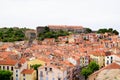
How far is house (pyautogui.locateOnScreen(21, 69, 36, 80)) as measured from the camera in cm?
3928

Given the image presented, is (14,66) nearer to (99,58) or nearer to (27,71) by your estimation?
(27,71)

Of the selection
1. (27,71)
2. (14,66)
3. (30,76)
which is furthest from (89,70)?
(14,66)

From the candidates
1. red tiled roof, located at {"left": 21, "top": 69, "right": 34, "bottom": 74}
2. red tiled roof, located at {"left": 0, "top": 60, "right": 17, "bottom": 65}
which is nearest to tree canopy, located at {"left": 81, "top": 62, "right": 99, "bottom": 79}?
red tiled roof, located at {"left": 21, "top": 69, "right": 34, "bottom": 74}

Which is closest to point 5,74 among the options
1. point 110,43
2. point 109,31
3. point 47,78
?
point 47,78

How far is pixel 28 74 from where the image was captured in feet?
129

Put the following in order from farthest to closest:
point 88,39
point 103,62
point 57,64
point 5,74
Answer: point 88,39, point 103,62, point 57,64, point 5,74

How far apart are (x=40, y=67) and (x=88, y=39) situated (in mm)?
48542

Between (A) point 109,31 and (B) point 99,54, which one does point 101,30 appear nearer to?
(A) point 109,31

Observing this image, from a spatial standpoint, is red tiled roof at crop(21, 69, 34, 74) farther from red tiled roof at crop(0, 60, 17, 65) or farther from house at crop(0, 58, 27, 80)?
red tiled roof at crop(0, 60, 17, 65)

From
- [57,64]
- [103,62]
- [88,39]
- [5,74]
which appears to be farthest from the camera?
[88,39]

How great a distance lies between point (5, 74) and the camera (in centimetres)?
3825

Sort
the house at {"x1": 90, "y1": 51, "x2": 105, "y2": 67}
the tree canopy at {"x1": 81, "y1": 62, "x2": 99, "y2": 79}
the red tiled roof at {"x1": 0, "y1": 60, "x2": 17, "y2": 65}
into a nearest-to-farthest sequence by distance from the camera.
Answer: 1. the tree canopy at {"x1": 81, "y1": 62, "x2": 99, "y2": 79}
2. the red tiled roof at {"x1": 0, "y1": 60, "x2": 17, "y2": 65}
3. the house at {"x1": 90, "y1": 51, "x2": 105, "y2": 67}

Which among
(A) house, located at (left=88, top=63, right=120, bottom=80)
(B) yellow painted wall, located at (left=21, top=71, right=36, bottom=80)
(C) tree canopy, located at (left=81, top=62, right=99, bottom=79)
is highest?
(A) house, located at (left=88, top=63, right=120, bottom=80)

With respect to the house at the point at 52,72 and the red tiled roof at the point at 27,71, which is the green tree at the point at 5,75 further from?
the house at the point at 52,72
